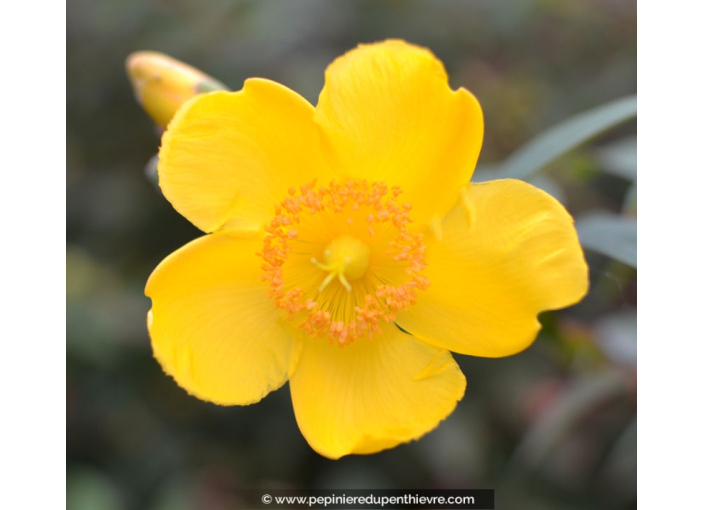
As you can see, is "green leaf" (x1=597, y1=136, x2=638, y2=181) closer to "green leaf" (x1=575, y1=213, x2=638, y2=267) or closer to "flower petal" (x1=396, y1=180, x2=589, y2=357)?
"green leaf" (x1=575, y1=213, x2=638, y2=267)

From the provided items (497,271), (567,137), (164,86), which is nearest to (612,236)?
(567,137)

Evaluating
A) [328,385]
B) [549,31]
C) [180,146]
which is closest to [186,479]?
[328,385]

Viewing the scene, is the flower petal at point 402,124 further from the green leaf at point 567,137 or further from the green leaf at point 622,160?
the green leaf at point 622,160

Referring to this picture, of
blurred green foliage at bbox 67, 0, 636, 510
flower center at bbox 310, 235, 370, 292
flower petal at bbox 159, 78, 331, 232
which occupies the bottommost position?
blurred green foliage at bbox 67, 0, 636, 510

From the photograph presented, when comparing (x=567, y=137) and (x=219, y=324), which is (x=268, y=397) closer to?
(x=219, y=324)

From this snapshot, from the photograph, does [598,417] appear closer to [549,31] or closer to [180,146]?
[549,31]

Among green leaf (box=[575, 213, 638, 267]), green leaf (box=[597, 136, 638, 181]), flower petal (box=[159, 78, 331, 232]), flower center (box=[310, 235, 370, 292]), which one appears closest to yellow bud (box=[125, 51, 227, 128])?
flower petal (box=[159, 78, 331, 232])
